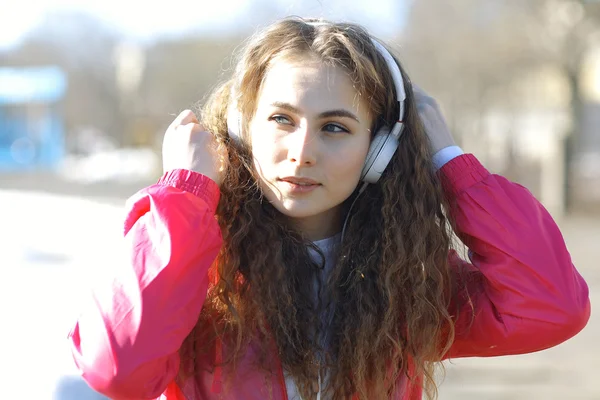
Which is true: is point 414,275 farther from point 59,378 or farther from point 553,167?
point 553,167

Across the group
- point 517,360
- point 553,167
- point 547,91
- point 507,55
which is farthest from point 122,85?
point 517,360

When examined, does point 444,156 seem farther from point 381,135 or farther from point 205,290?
point 205,290

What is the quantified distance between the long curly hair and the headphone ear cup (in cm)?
5

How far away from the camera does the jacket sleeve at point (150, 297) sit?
5.44 feet

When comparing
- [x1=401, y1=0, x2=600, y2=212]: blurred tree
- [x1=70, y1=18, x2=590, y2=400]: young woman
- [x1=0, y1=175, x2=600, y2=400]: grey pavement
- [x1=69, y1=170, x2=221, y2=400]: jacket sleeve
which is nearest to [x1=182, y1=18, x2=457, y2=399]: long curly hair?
[x1=70, y1=18, x2=590, y2=400]: young woman

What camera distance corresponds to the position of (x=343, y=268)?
1942 mm

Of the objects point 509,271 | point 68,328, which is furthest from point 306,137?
point 68,328

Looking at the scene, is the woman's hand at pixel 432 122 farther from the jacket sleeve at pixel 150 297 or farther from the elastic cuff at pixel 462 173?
the jacket sleeve at pixel 150 297

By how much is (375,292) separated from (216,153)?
47cm

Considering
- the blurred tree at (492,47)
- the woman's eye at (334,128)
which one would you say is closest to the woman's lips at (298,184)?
the woman's eye at (334,128)

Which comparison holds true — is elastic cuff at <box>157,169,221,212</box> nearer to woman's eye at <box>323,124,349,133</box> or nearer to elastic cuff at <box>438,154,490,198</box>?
woman's eye at <box>323,124,349,133</box>

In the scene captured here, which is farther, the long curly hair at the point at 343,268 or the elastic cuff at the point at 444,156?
the elastic cuff at the point at 444,156

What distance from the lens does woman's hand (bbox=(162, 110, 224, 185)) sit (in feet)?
6.14

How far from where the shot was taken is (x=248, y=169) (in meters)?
1.94
